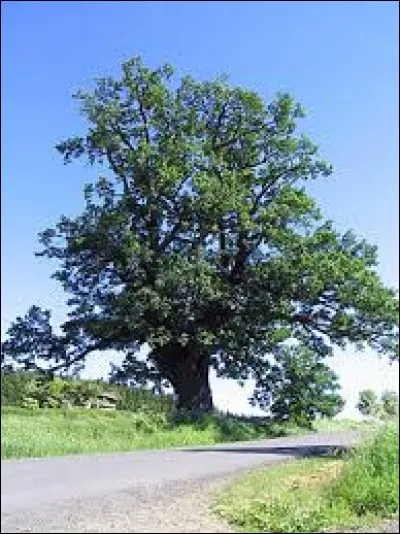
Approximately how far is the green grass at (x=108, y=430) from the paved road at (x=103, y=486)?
0.25 meters

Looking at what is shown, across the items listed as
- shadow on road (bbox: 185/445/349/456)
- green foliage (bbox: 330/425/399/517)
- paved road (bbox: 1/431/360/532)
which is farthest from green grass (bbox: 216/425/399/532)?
shadow on road (bbox: 185/445/349/456)

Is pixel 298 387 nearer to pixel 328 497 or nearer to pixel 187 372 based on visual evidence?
pixel 187 372

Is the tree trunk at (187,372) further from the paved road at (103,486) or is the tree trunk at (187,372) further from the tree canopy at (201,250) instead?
the paved road at (103,486)

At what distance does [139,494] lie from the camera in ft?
40.6

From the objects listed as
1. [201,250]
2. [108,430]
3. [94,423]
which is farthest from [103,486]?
[201,250]

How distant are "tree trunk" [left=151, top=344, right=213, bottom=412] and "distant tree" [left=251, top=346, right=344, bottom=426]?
211 centimetres

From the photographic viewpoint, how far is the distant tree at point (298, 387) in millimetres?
34531

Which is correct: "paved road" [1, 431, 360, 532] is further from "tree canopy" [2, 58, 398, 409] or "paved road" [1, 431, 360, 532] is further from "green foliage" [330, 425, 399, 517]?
"tree canopy" [2, 58, 398, 409]

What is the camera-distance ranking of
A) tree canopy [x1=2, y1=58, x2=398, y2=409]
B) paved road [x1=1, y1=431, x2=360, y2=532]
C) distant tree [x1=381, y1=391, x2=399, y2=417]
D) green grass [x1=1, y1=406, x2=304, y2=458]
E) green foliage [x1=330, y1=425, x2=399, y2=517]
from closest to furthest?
green grass [x1=1, y1=406, x2=304, y2=458], paved road [x1=1, y1=431, x2=360, y2=532], green foliage [x1=330, y1=425, x2=399, y2=517], distant tree [x1=381, y1=391, x2=399, y2=417], tree canopy [x1=2, y1=58, x2=398, y2=409]

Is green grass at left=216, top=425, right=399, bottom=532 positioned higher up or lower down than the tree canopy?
lower down

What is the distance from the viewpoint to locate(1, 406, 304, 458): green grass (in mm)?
8617

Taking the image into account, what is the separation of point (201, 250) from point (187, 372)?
452 centimetres

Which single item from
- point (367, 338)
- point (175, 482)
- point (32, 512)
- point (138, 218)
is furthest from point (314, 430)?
point (32, 512)

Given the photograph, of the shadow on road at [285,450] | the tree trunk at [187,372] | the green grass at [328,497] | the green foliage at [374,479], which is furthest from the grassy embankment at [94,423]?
the green foliage at [374,479]
